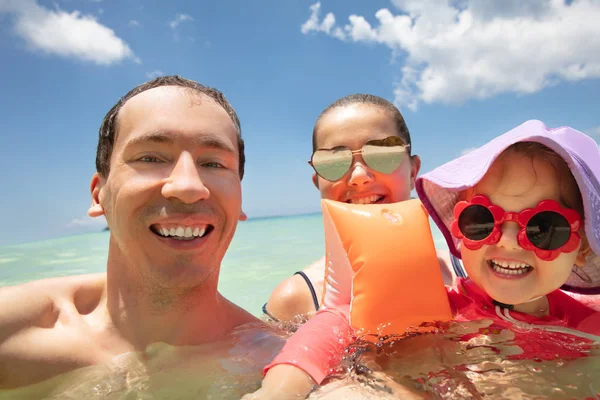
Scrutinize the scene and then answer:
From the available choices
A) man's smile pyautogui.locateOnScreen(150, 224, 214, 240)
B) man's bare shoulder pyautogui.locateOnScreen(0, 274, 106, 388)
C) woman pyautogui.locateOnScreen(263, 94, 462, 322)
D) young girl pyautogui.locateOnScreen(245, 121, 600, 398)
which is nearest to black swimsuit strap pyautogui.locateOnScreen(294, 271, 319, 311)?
woman pyautogui.locateOnScreen(263, 94, 462, 322)

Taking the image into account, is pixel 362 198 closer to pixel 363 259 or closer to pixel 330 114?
pixel 330 114

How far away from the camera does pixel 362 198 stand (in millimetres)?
3059

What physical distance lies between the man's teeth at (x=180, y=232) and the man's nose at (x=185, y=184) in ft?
0.42

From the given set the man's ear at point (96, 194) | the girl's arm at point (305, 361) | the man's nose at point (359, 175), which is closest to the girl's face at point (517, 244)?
the girl's arm at point (305, 361)

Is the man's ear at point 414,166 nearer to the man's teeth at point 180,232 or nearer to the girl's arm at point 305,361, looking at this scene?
the girl's arm at point 305,361

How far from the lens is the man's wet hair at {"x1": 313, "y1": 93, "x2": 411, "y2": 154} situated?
3260 millimetres

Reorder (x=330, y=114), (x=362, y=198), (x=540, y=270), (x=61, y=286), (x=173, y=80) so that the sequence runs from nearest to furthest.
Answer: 1. (x=540, y=270)
2. (x=61, y=286)
3. (x=173, y=80)
4. (x=362, y=198)
5. (x=330, y=114)

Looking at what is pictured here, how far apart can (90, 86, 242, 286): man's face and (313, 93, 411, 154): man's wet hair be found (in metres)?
1.42

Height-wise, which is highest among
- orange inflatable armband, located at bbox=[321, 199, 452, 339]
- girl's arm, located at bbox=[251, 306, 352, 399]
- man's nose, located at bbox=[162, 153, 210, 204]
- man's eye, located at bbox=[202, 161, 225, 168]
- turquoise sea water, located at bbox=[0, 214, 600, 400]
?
man's eye, located at bbox=[202, 161, 225, 168]

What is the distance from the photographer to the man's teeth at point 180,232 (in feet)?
6.27

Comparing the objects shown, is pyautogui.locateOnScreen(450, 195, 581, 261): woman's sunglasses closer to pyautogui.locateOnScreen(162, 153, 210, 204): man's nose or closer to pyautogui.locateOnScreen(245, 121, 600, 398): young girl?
pyautogui.locateOnScreen(245, 121, 600, 398): young girl

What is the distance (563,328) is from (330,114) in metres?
2.04

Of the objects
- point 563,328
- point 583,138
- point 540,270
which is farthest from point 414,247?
point 583,138

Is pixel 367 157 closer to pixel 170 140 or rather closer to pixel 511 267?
pixel 511 267
